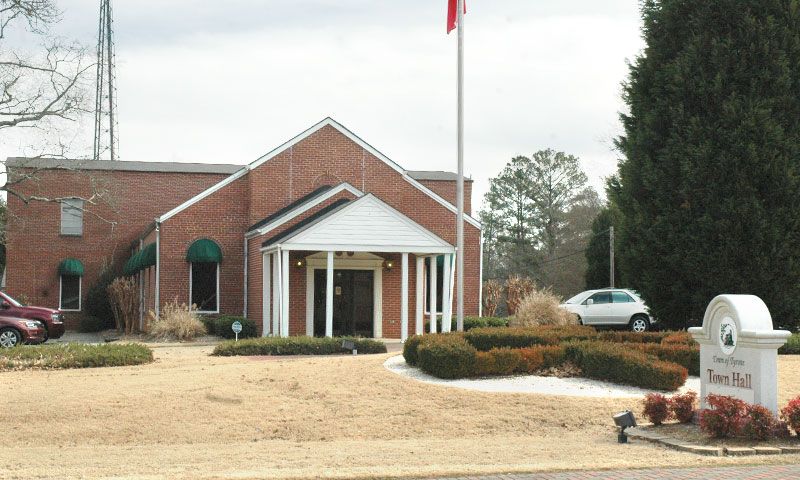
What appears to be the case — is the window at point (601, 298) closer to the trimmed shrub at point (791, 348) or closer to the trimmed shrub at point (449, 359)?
the trimmed shrub at point (791, 348)

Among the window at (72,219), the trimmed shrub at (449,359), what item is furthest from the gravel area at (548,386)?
the window at (72,219)

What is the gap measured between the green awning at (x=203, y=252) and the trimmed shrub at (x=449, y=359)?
687 inches

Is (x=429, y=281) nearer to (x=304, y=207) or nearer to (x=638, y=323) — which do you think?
(x=304, y=207)

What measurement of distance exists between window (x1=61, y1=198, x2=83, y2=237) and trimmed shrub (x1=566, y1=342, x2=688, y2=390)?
99.6 feet

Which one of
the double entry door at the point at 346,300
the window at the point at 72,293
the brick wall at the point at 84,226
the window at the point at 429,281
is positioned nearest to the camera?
the double entry door at the point at 346,300

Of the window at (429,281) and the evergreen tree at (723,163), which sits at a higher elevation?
the evergreen tree at (723,163)

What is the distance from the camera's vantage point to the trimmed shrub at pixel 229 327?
30.5 metres

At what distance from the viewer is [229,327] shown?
99.9 feet

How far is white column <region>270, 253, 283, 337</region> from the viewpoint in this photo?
29.4m

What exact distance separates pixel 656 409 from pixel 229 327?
62.0 ft

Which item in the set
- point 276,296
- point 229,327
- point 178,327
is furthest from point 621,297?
point 178,327

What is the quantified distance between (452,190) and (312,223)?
736 inches

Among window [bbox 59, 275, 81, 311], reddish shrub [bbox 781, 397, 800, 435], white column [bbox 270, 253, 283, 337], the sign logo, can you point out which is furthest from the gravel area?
window [bbox 59, 275, 81, 311]

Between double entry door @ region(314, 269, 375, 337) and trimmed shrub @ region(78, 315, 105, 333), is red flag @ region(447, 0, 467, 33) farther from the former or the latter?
trimmed shrub @ region(78, 315, 105, 333)
